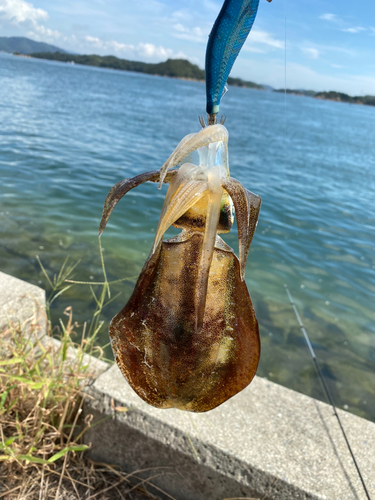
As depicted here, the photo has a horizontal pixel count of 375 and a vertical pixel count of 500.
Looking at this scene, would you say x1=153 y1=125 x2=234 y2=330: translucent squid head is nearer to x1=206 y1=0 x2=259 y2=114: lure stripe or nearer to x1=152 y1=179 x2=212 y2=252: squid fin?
x1=152 y1=179 x2=212 y2=252: squid fin

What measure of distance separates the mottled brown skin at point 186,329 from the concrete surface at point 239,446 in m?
1.78

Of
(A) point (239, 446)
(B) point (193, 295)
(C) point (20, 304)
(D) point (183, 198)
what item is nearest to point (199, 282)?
(B) point (193, 295)

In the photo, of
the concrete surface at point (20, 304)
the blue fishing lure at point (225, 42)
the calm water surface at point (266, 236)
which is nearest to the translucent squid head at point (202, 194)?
the blue fishing lure at point (225, 42)

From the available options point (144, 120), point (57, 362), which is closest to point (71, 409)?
point (57, 362)

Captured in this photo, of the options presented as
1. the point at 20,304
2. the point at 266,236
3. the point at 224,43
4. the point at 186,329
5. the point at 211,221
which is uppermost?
the point at 224,43

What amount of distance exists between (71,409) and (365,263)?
8368mm

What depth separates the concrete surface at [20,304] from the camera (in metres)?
3.19

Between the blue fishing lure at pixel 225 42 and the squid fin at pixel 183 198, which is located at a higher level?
the blue fishing lure at pixel 225 42

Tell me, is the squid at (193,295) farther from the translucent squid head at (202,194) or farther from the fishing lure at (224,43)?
the fishing lure at (224,43)

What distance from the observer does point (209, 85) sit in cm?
75

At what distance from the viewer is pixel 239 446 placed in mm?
2420

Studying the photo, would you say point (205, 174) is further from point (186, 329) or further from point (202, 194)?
point (186, 329)

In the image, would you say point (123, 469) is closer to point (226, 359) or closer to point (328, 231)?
point (226, 359)

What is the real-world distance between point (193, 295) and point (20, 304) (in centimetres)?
294
